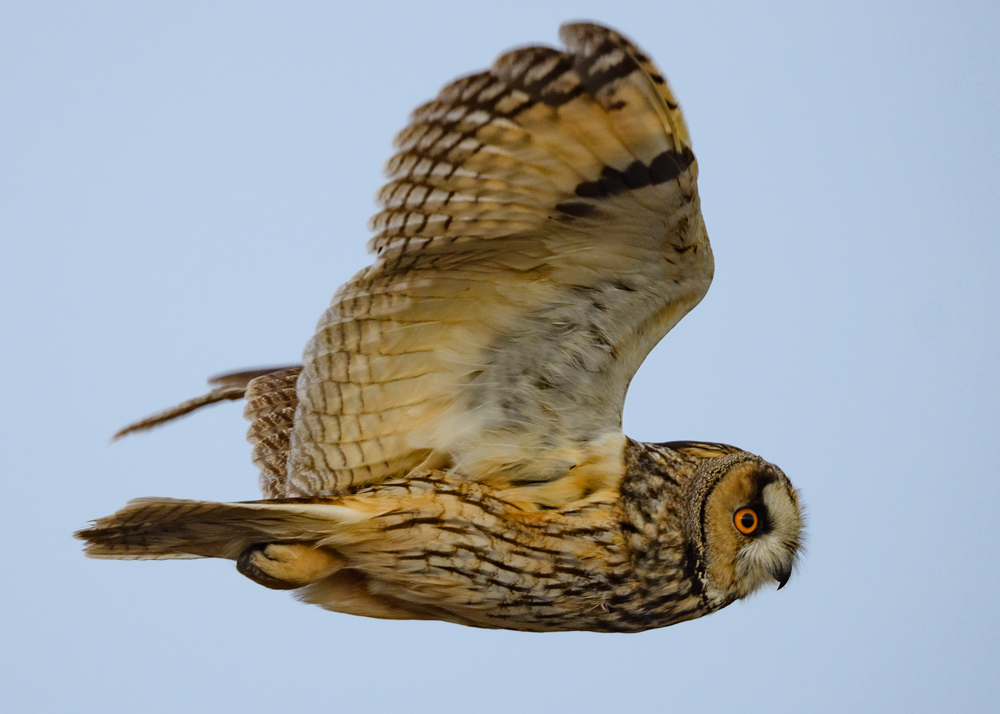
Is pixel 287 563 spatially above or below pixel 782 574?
above

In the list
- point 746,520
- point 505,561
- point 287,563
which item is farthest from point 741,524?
point 287,563

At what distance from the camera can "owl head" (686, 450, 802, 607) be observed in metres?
1.85

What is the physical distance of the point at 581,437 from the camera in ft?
5.98

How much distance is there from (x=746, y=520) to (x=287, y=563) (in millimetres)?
871

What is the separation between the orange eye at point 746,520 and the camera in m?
1.89

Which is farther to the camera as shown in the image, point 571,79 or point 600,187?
point 600,187

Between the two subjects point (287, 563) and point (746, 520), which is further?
point (746, 520)

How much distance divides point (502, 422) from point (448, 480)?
145 millimetres

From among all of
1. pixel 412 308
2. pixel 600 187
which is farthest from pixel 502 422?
pixel 600 187

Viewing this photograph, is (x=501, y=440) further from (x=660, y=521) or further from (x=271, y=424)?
(x=271, y=424)

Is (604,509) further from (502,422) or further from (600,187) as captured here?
(600,187)

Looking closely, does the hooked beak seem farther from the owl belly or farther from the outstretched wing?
the outstretched wing

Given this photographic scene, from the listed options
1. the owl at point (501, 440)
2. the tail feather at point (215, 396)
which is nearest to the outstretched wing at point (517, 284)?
the owl at point (501, 440)

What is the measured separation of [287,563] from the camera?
67.8 inches
